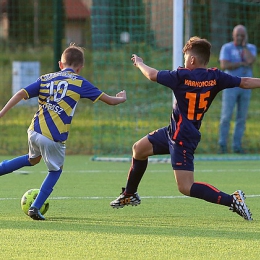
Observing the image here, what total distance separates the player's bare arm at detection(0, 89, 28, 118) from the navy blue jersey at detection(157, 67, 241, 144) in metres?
1.13

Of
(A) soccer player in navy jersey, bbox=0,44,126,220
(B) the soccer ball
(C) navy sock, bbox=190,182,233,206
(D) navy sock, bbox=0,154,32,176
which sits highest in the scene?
(A) soccer player in navy jersey, bbox=0,44,126,220

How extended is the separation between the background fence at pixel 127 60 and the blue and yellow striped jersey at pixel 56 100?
5.65 meters

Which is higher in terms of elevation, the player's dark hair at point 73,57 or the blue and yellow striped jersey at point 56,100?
the player's dark hair at point 73,57

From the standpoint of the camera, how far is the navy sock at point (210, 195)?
6.30 m

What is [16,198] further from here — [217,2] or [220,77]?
[217,2]

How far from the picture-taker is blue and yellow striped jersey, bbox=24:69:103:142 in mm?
A: 6500

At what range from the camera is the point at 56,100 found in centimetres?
651

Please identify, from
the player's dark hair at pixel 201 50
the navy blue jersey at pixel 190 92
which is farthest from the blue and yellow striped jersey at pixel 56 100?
the player's dark hair at pixel 201 50

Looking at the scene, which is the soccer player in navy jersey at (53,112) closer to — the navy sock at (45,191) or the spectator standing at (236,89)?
the navy sock at (45,191)

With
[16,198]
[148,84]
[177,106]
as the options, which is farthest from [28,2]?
[177,106]

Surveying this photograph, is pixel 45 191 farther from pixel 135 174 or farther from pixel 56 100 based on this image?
pixel 135 174

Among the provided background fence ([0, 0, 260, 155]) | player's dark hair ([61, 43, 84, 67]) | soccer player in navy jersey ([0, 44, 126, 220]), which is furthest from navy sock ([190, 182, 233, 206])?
background fence ([0, 0, 260, 155])

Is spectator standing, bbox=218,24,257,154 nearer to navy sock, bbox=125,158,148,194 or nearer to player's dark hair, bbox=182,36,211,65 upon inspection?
navy sock, bbox=125,158,148,194

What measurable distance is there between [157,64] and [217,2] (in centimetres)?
156
